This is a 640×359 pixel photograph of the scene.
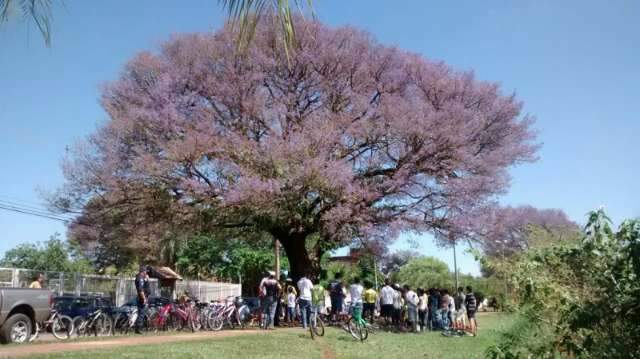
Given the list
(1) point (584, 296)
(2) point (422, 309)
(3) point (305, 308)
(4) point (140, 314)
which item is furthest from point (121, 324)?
(1) point (584, 296)

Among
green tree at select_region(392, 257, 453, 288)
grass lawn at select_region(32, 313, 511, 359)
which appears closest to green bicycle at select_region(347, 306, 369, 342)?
grass lawn at select_region(32, 313, 511, 359)

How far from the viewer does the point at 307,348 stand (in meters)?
13.8

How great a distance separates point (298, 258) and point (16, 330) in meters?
13.2

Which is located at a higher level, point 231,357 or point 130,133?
point 130,133

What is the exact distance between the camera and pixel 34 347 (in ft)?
41.8

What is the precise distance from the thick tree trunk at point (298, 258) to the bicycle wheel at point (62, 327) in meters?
10.8

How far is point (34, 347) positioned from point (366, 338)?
26.7 ft

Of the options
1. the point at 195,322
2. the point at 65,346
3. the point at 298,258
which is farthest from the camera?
the point at 298,258

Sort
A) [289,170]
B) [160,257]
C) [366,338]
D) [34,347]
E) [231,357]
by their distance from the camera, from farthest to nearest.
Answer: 1. [160,257]
2. [289,170]
3. [366,338]
4. [34,347]
5. [231,357]

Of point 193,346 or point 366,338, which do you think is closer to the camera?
point 193,346

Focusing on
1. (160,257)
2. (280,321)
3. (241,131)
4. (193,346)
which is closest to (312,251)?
(280,321)

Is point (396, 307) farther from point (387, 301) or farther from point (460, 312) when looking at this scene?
point (460, 312)

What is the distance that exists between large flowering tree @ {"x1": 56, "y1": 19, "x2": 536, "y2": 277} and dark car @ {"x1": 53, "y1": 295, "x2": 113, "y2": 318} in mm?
4690

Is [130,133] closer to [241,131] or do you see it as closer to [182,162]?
[182,162]
